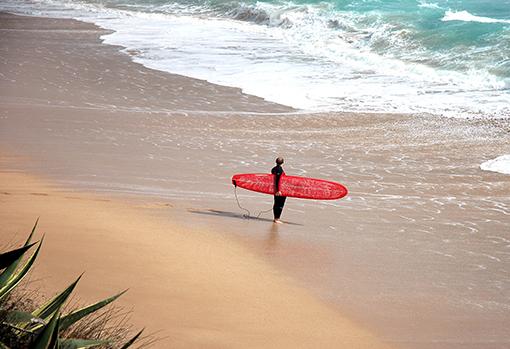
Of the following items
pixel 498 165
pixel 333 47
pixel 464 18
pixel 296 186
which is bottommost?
pixel 333 47

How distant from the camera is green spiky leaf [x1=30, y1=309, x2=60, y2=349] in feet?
10.7

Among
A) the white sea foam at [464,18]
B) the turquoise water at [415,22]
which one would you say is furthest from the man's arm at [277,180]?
the white sea foam at [464,18]

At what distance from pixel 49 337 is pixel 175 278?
10.9 feet

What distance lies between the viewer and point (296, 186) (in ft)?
31.2

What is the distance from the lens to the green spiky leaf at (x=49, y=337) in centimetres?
325

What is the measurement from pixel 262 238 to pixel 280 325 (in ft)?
7.55

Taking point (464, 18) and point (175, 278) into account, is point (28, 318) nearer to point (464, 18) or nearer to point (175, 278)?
point (175, 278)

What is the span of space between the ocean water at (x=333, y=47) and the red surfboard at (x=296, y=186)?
6983mm

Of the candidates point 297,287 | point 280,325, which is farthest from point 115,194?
point 280,325

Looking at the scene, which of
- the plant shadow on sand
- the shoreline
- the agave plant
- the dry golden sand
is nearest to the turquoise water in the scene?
the plant shadow on sand

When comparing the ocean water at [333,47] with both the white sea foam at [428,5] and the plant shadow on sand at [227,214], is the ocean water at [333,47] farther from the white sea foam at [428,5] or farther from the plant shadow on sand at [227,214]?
the plant shadow on sand at [227,214]

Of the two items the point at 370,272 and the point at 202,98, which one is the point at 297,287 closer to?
the point at 370,272

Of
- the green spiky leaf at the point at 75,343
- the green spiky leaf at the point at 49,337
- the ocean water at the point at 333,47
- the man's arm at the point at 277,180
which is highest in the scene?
the green spiky leaf at the point at 49,337

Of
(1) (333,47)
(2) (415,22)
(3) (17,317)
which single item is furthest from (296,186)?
(2) (415,22)
